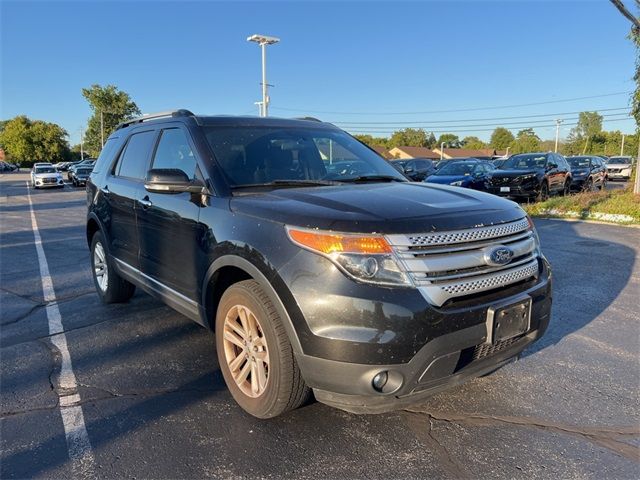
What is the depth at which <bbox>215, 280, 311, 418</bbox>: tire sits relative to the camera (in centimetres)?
262

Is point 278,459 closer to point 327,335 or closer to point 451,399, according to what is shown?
point 327,335

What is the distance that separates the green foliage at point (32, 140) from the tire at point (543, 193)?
95.5 m

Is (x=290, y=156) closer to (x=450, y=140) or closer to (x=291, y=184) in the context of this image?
(x=291, y=184)

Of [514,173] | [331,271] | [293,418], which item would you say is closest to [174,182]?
[331,271]

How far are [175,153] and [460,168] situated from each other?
1397 cm

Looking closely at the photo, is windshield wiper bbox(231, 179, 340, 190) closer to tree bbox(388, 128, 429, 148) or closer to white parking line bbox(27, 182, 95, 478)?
white parking line bbox(27, 182, 95, 478)

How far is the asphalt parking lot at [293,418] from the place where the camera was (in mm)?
2537

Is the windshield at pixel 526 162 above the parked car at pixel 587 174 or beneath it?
above

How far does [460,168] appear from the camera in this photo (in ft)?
53.6

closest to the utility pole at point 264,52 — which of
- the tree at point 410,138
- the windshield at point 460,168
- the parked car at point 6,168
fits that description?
the windshield at point 460,168

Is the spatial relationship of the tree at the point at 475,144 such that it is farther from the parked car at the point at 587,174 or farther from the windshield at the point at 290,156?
the windshield at the point at 290,156

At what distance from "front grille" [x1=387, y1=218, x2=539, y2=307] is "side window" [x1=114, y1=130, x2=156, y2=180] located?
2.89m

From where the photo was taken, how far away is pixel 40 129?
89562mm

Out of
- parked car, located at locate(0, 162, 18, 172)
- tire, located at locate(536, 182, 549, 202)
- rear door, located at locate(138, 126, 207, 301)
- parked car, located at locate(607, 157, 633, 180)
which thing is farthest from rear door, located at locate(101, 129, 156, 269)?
parked car, located at locate(0, 162, 18, 172)
